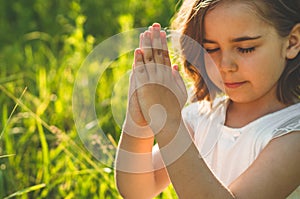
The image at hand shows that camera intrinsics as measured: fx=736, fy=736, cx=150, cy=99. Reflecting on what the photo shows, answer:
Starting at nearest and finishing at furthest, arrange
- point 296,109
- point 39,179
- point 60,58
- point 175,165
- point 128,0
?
point 175,165 < point 296,109 < point 39,179 < point 60,58 < point 128,0

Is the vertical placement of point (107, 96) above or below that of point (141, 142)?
above

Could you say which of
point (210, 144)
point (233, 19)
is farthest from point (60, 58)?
point (233, 19)

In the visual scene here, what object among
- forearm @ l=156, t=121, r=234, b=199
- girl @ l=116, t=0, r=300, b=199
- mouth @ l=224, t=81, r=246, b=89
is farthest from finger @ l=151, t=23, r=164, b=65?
mouth @ l=224, t=81, r=246, b=89

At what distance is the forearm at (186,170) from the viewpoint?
5.62 ft

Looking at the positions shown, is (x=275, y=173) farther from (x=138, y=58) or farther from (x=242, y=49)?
(x=138, y=58)

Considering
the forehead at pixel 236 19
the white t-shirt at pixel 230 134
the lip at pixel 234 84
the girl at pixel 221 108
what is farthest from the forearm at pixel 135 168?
the forehead at pixel 236 19

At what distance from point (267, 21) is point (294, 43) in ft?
0.38

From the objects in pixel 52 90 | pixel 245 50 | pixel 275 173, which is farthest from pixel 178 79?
pixel 52 90

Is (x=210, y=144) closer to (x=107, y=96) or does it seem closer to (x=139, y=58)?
(x=139, y=58)

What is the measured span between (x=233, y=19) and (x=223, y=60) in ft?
0.35

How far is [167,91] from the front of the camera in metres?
1.78

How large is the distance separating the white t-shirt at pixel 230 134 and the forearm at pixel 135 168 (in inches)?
6.9

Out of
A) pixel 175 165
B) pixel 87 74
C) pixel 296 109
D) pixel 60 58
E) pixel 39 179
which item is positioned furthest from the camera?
pixel 60 58

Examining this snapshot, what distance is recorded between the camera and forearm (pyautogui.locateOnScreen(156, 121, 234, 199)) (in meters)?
1.71
